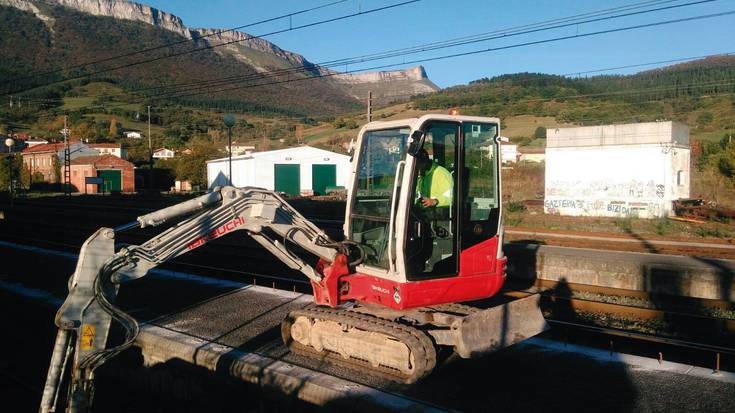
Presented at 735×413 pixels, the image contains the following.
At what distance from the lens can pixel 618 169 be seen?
34.7 m

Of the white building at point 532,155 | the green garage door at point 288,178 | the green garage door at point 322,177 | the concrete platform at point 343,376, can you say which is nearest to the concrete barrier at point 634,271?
the concrete platform at point 343,376

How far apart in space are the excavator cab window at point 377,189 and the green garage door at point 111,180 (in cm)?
6437

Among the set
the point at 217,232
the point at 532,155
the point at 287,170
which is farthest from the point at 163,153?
the point at 217,232

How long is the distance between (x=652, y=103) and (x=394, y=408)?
84758 mm

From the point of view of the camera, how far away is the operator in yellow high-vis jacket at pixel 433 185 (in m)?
6.84

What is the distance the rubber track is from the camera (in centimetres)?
654

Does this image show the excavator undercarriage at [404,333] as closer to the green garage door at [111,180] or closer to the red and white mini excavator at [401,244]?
the red and white mini excavator at [401,244]

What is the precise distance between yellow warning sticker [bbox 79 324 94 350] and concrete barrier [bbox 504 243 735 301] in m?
10.6

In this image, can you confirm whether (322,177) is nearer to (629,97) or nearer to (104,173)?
(104,173)

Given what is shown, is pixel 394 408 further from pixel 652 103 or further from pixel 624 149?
pixel 652 103

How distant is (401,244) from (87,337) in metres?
3.15

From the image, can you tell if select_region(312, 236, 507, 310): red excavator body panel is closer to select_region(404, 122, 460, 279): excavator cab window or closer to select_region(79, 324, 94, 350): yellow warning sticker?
select_region(404, 122, 460, 279): excavator cab window

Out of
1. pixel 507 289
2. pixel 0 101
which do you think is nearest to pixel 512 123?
pixel 507 289

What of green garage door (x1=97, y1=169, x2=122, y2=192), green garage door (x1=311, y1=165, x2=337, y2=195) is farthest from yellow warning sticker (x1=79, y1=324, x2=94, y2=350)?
green garage door (x1=97, y1=169, x2=122, y2=192)
